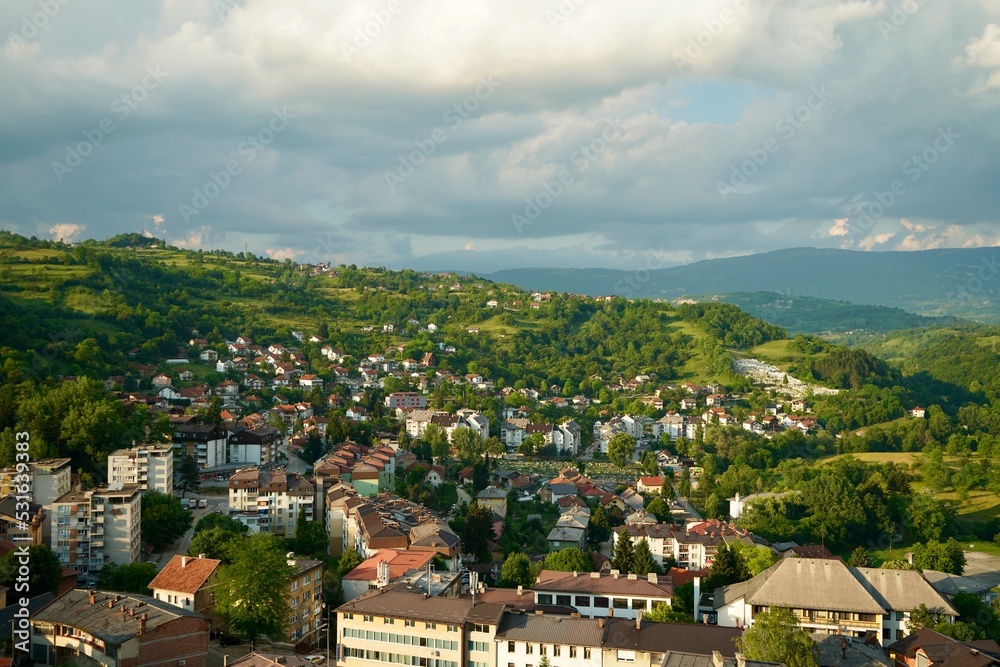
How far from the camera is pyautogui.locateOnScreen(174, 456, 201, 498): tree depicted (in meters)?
35.3

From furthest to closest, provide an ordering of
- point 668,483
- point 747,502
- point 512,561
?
point 668,483 → point 747,502 → point 512,561

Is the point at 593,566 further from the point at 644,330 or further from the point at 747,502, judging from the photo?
the point at 644,330

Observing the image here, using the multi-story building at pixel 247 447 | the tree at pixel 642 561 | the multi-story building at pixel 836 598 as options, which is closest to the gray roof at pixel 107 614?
the tree at pixel 642 561

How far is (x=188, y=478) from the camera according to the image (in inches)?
1433

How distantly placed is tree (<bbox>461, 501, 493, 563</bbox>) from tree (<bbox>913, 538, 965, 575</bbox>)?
1525 centimetres

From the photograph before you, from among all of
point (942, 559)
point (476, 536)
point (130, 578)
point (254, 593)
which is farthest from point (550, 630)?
point (942, 559)

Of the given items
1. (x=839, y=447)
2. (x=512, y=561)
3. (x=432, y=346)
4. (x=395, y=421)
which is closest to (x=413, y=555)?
(x=512, y=561)

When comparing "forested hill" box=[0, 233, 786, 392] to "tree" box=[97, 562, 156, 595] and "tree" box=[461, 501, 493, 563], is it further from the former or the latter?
"tree" box=[461, 501, 493, 563]

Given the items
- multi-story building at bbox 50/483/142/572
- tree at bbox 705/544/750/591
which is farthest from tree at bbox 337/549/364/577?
tree at bbox 705/544/750/591

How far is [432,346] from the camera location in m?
77.1

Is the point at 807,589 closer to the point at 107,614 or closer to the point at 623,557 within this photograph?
the point at 623,557

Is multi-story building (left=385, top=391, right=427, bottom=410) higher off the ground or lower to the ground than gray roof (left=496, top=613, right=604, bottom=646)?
higher

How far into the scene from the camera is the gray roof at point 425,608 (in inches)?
808

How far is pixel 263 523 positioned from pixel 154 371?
1000 inches
